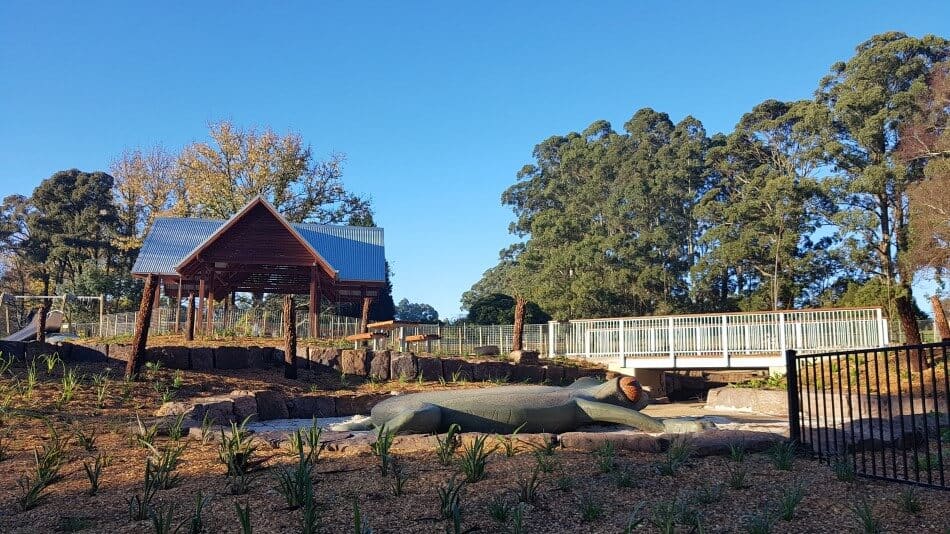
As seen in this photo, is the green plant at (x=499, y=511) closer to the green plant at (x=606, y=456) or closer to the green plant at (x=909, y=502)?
the green plant at (x=606, y=456)

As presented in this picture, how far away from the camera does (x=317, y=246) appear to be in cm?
3050

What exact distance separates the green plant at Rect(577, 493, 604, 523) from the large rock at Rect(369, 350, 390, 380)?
11.2 metres

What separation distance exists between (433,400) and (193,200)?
3786 cm

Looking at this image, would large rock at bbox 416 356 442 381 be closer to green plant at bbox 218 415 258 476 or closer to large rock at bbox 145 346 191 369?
large rock at bbox 145 346 191 369

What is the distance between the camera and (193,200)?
137 ft

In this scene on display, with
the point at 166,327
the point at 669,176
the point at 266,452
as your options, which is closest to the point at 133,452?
the point at 266,452

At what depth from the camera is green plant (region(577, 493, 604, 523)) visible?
194 inches

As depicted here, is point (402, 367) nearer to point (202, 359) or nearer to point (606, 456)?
point (202, 359)

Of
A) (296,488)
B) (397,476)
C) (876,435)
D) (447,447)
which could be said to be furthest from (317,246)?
(296,488)

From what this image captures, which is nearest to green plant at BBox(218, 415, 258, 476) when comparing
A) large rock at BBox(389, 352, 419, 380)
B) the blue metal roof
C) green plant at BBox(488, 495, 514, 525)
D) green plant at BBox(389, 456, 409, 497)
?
→ green plant at BBox(389, 456, 409, 497)

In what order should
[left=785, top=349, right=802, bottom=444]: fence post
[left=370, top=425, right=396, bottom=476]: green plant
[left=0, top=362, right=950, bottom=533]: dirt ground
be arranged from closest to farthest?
[left=0, top=362, right=950, bottom=533]: dirt ground
[left=370, top=425, right=396, bottom=476]: green plant
[left=785, top=349, right=802, bottom=444]: fence post

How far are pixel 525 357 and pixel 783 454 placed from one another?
13029 millimetres

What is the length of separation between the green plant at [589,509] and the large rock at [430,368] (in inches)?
436

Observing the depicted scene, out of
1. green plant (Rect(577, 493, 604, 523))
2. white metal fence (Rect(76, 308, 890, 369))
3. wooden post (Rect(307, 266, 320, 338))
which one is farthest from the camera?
wooden post (Rect(307, 266, 320, 338))
